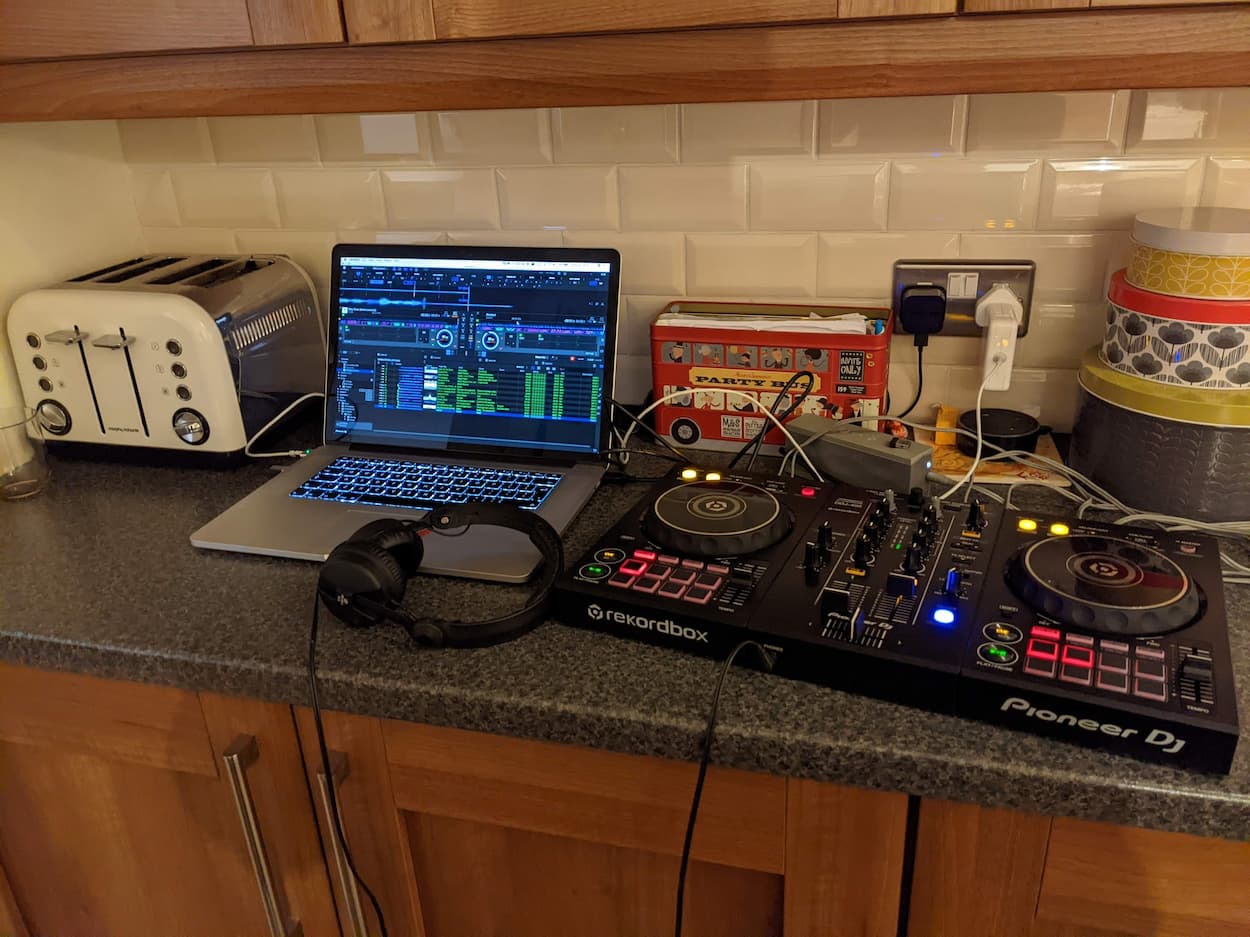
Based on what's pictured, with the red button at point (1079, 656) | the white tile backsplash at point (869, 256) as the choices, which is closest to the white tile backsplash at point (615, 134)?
the white tile backsplash at point (869, 256)

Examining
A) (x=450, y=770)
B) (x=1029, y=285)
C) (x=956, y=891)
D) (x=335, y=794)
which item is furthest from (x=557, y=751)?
(x=1029, y=285)

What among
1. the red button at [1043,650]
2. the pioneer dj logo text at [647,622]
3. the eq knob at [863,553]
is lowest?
the pioneer dj logo text at [647,622]

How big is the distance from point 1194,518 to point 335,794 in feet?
2.85

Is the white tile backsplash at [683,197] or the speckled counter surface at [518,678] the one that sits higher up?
the white tile backsplash at [683,197]

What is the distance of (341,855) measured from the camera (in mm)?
943

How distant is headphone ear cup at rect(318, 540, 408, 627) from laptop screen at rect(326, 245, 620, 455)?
1.03 feet

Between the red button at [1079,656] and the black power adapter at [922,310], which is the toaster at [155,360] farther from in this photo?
the red button at [1079,656]

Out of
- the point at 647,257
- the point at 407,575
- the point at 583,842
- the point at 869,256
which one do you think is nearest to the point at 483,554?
the point at 407,575

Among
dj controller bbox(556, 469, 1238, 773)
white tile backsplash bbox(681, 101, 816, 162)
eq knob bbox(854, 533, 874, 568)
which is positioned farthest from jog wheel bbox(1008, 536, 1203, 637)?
white tile backsplash bbox(681, 101, 816, 162)

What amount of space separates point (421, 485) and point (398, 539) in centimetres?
22

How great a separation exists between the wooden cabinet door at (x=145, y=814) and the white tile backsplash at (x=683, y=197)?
2.39 ft

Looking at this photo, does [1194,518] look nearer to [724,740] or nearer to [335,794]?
[724,740]

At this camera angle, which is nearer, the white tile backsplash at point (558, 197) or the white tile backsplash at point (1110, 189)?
the white tile backsplash at point (1110, 189)

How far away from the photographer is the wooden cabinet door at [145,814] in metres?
0.93
